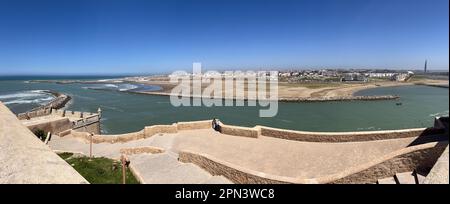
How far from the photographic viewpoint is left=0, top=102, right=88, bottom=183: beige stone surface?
15.0 ft

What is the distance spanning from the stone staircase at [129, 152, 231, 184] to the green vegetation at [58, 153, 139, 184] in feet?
1.64

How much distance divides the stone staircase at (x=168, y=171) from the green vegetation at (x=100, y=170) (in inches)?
19.6

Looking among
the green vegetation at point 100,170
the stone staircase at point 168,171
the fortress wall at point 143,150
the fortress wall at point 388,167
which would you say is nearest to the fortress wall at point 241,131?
the stone staircase at point 168,171

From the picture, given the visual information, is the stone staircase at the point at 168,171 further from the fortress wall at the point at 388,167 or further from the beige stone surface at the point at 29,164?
the beige stone surface at the point at 29,164

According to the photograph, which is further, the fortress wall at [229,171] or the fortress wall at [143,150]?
the fortress wall at [143,150]

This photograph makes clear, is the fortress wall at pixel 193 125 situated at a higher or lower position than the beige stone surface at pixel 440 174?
lower

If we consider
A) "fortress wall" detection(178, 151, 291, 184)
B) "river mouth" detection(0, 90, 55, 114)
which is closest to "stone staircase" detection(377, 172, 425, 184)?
"fortress wall" detection(178, 151, 291, 184)

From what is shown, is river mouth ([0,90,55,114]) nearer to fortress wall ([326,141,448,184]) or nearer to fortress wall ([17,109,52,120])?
fortress wall ([17,109,52,120])

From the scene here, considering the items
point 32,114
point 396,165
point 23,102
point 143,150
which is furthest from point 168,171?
point 23,102

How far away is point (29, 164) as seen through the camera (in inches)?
197

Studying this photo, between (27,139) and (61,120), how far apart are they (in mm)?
11938

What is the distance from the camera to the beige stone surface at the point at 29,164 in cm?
456

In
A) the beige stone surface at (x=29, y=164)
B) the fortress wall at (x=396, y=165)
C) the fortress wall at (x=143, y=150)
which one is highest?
the beige stone surface at (x=29, y=164)

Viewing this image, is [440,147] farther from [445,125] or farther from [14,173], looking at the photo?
[14,173]
